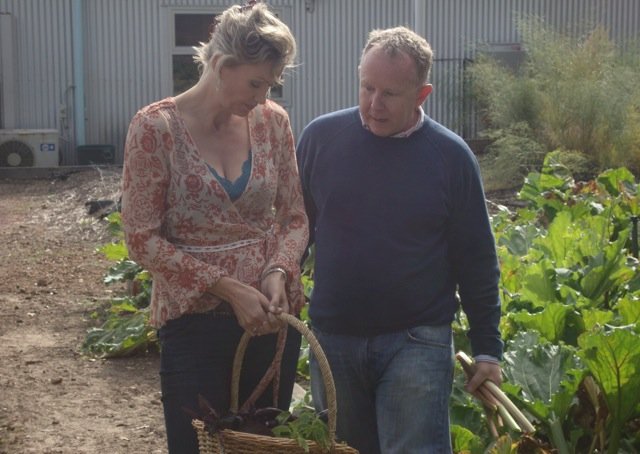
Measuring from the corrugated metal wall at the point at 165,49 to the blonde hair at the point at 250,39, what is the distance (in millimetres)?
16432

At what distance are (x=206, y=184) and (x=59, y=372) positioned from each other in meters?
3.83

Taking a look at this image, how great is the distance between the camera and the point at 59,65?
1988 cm

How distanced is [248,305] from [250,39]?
0.67 meters

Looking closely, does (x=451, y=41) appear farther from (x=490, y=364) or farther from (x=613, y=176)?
(x=490, y=364)

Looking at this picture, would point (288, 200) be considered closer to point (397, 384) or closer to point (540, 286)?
point (397, 384)

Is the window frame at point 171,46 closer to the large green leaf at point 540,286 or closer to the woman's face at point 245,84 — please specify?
the large green leaf at point 540,286

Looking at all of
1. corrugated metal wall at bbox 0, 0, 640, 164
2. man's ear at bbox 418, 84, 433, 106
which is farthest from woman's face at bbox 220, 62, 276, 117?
corrugated metal wall at bbox 0, 0, 640, 164

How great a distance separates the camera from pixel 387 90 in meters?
3.37

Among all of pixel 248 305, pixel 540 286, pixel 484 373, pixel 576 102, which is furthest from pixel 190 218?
pixel 576 102

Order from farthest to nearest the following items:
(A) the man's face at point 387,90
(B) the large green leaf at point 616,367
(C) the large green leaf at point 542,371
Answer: (C) the large green leaf at point 542,371
(B) the large green leaf at point 616,367
(A) the man's face at point 387,90

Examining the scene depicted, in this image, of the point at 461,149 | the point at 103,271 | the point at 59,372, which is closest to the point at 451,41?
the point at 103,271

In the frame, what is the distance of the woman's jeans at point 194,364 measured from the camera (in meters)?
3.24

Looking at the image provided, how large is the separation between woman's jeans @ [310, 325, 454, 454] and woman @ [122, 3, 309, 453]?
19cm

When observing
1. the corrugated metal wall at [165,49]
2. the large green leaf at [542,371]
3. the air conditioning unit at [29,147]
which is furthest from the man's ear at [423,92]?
the corrugated metal wall at [165,49]
